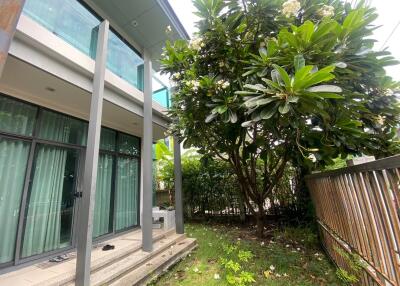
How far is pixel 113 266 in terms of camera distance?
3416 millimetres

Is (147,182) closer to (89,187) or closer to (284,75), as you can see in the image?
(89,187)

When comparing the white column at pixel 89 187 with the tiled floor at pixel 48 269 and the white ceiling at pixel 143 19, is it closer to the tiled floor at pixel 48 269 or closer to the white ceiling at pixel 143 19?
the tiled floor at pixel 48 269

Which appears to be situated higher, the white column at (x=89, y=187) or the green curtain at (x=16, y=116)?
the green curtain at (x=16, y=116)

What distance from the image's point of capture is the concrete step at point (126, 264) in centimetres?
301

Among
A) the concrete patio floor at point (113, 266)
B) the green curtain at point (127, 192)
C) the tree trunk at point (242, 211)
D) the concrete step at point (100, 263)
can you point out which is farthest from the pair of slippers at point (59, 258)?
the tree trunk at point (242, 211)

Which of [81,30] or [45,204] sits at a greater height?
[81,30]

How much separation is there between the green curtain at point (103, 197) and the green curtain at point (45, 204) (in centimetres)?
88

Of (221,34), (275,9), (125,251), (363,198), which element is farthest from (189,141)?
(363,198)

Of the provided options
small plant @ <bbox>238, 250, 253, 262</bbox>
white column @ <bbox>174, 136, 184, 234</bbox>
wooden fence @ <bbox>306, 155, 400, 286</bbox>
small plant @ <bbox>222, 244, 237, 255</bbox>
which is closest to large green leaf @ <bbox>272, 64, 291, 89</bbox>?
wooden fence @ <bbox>306, 155, 400, 286</bbox>

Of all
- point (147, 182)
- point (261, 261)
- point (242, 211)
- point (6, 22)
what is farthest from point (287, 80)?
point (242, 211)

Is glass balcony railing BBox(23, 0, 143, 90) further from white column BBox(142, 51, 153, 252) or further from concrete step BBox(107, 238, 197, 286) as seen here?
concrete step BBox(107, 238, 197, 286)

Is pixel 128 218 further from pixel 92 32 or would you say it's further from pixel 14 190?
pixel 92 32

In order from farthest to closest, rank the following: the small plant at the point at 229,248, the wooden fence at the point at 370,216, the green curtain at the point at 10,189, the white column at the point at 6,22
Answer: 1. the small plant at the point at 229,248
2. the green curtain at the point at 10,189
3. the wooden fence at the point at 370,216
4. the white column at the point at 6,22

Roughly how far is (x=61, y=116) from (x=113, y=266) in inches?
125
